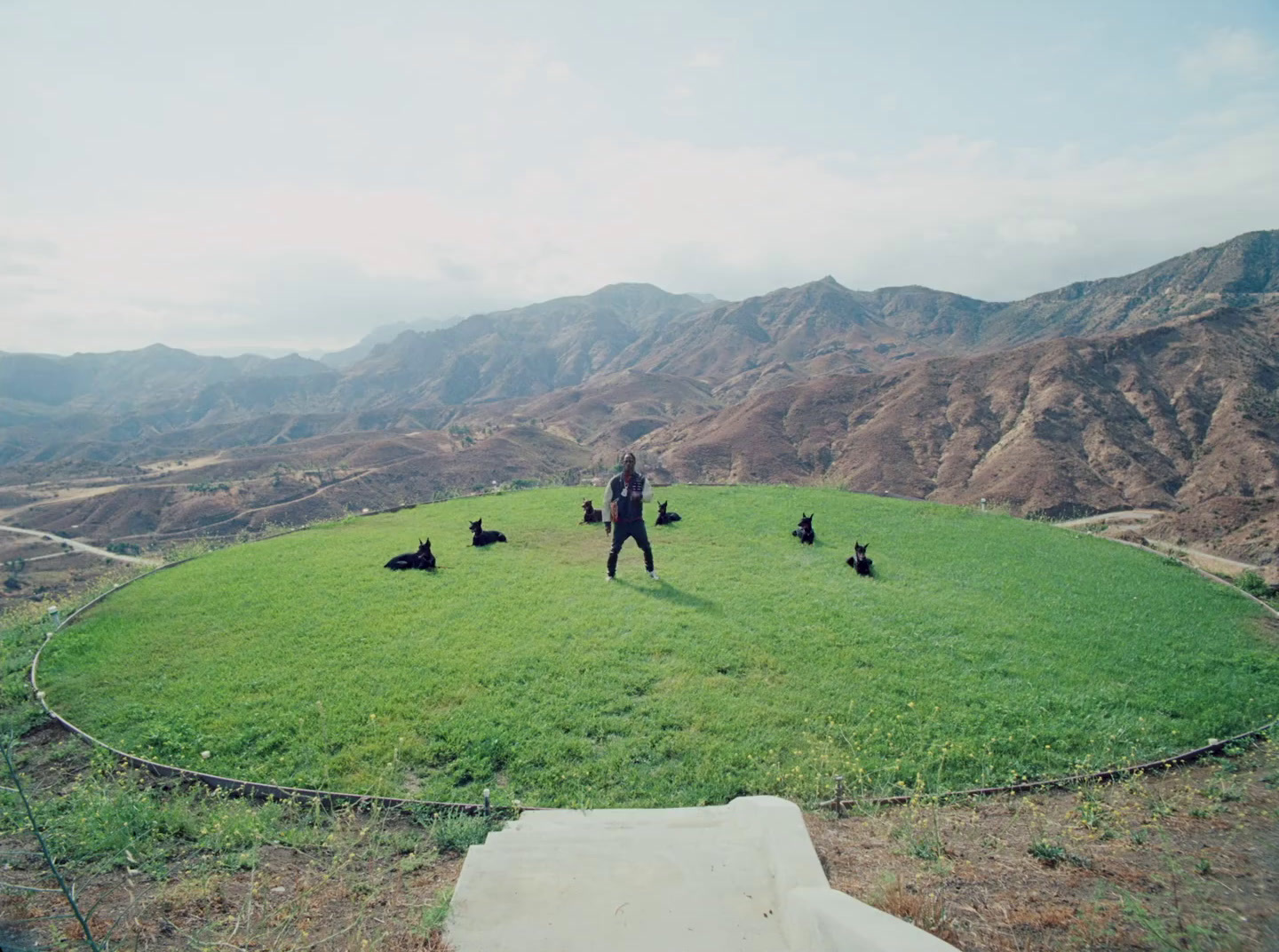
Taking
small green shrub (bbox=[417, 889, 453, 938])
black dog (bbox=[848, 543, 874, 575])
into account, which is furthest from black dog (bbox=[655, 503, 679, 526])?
small green shrub (bbox=[417, 889, 453, 938])

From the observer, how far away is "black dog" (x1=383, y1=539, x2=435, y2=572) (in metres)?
12.8

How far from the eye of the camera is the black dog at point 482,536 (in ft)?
48.3

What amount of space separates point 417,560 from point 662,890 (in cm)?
967

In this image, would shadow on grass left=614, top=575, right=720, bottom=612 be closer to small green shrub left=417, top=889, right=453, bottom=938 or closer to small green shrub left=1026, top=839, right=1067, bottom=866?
small green shrub left=1026, top=839, right=1067, bottom=866

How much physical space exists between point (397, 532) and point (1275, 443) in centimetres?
5657

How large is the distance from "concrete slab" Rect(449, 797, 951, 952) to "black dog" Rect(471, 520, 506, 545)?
9.56 m

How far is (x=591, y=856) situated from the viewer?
16.5ft

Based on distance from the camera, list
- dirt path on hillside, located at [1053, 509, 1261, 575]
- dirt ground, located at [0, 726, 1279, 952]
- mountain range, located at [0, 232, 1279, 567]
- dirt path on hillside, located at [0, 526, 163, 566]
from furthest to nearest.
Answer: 1. dirt path on hillside, located at [0, 526, 163, 566]
2. mountain range, located at [0, 232, 1279, 567]
3. dirt path on hillside, located at [1053, 509, 1261, 575]
4. dirt ground, located at [0, 726, 1279, 952]

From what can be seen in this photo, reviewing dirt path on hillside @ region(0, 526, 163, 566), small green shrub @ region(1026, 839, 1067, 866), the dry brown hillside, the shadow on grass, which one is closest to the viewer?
small green shrub @ region(1026, 839, 1067, 866)

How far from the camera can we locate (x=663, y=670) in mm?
8352

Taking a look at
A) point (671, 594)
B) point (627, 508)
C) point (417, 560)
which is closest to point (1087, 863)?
point (671, 594)

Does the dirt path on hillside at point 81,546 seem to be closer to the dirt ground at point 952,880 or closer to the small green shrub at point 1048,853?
the dirt ground at point 952,880

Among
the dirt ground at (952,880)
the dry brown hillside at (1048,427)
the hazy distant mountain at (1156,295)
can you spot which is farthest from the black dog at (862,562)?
the hazy distant mountain at (1156,295)

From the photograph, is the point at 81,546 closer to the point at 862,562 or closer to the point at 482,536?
the point at 482,536
